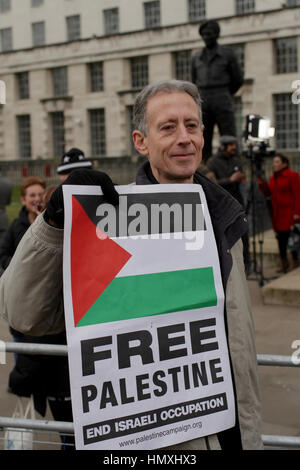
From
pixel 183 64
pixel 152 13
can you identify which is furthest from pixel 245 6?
pixel 152 13

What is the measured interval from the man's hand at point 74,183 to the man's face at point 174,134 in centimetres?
32

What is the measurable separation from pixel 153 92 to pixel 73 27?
45353mm

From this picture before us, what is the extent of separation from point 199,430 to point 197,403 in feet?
0.26

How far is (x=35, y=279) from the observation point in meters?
1.77

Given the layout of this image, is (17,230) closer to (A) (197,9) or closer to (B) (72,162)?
(B) (72,162)

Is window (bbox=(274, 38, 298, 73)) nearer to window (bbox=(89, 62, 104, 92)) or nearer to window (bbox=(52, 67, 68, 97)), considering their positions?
window (bbox=(89, 62, 104, 92))

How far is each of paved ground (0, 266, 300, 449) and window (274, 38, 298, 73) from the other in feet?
97.9

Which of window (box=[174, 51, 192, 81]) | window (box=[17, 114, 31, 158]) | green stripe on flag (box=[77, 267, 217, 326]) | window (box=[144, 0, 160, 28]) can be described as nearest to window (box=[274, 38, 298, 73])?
window (box=[174, 51, 192, 81])

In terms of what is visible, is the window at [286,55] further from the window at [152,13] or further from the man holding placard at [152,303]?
the man holding placard at [152,303]

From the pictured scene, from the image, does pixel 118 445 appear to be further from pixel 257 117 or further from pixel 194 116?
pixel 257 117

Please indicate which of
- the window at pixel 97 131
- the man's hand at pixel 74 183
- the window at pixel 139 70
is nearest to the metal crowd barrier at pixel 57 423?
the man's hand at pixel 74 183

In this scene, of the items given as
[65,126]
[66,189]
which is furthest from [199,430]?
[65,126]

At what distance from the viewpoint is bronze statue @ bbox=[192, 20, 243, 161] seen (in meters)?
9.57

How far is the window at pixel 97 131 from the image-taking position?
42625 millimetres
